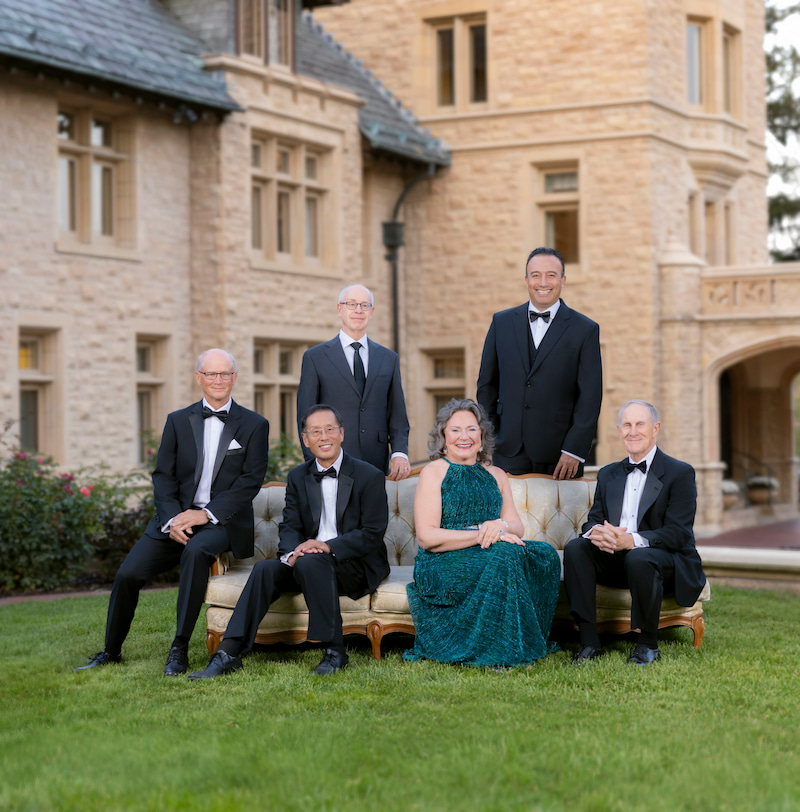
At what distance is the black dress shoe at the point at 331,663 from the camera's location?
6.34 meters

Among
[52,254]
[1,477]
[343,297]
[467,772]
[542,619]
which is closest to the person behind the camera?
[467,772]

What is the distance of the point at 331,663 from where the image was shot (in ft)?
21.0

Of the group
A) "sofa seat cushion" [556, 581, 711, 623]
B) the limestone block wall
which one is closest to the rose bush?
the limestone block wall

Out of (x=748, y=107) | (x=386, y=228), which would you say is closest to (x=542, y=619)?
(x=386, y=228)

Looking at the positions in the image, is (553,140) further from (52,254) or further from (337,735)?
(337,735)

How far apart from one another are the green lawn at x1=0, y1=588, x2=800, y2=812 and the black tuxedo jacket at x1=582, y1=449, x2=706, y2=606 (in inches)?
16.9

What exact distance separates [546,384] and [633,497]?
89 cm

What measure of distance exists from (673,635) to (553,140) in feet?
45.5

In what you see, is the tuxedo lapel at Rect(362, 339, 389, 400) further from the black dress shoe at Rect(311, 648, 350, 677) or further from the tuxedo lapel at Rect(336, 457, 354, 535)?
the black dress shoe at Rect(311, 648, 350, 677)

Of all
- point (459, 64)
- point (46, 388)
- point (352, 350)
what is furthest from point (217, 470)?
point (459, 64)

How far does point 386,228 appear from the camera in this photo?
62.2 feet

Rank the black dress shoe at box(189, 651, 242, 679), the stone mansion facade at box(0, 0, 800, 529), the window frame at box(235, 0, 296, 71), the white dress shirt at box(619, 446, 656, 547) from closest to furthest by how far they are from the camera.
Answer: the black dress shoe at box(189, 651, 242, 679), the white dress shirt at box(619, 446, 656, 547), the stone mansion facade at box(0, 0, 800, 529), the window frame at box(235, 0, 296, 71)

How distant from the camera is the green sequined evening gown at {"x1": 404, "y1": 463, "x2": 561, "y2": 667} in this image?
6.44 metres

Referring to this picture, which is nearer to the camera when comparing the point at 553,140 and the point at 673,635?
the point at 673,635
